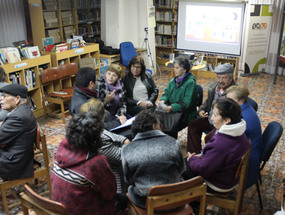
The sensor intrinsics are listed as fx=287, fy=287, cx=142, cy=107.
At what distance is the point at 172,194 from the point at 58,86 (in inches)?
161

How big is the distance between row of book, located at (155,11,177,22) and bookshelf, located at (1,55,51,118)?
13.5ft

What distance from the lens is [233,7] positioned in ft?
19.6

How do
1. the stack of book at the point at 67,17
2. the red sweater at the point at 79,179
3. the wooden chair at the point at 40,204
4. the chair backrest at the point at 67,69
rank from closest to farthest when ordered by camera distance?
1. the wooden chair at the point at 40,204
2. the red sweater at the point at 79,179
3. the chair backrest at the point at 67,69
4. the stack of book at the point at 67,17

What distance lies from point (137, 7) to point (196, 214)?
574 centimetres

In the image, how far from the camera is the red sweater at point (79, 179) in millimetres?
1788

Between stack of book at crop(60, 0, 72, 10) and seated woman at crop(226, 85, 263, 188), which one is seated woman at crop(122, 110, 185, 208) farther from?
stack of book at crop(60, 0, 72, 10)

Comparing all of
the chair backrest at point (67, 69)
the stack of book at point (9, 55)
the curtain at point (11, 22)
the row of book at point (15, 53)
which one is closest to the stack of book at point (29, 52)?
the row of book at point (15, 53)

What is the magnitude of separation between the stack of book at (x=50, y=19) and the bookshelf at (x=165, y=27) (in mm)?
2846

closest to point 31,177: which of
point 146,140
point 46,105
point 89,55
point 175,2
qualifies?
point 146,140

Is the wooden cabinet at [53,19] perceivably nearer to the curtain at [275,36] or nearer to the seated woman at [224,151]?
the curtain at [275,36]

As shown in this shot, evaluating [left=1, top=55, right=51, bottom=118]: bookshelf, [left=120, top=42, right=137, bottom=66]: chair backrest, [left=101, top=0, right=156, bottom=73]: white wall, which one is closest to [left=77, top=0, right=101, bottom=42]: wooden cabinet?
[left=101, top=0, right=156, bottom=73]: white wall

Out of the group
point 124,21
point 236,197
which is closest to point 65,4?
point 124,21

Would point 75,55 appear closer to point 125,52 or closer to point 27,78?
point 27,78

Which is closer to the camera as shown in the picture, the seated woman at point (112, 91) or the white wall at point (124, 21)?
the seated woman at point (112, 91)
